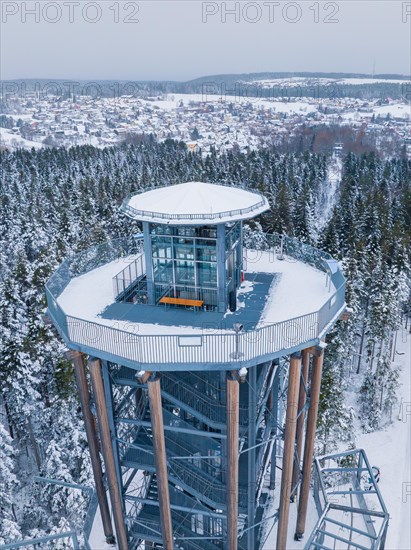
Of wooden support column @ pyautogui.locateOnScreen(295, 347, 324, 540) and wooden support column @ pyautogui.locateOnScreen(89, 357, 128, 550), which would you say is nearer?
wooden support column @ pyautogui.locateOnScreen(89, 357, 128, 550)

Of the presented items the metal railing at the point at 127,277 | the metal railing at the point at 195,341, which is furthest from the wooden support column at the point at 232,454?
the metal railing at the point at 127,277

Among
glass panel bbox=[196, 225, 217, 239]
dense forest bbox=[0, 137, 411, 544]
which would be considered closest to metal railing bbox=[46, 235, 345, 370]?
glass panel bbox=[196, 225, 217, 239]

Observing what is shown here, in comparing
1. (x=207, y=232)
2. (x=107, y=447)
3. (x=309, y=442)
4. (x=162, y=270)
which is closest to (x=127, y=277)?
(x=162, y=270)

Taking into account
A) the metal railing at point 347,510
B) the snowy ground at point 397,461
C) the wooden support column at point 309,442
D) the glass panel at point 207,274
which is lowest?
the snowy ground at point 397,461

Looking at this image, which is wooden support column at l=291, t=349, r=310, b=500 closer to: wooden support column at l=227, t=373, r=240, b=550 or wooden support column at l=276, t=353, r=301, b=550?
wooden support column at l=276, t=353, r=301, b=550

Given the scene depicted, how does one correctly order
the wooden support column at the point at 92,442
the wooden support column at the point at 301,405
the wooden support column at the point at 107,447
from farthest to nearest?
the wooden support column at the point at 301,405, the wooden support column at the point at 92,442, the wooden support column at the point at 107,447

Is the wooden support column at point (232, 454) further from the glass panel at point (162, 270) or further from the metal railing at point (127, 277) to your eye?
the metal railing at point (127, 277)

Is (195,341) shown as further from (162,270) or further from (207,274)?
(162,270)
